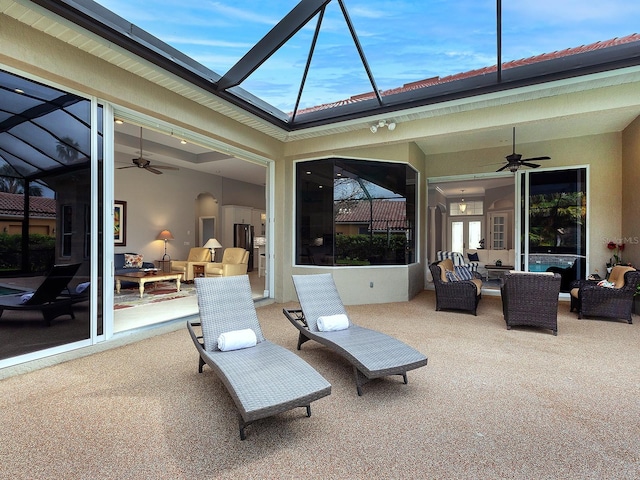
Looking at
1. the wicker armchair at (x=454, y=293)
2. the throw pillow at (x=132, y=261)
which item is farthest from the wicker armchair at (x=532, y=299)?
the throw pillow at (x=132, y=261)

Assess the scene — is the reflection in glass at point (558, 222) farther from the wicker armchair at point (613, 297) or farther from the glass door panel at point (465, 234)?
the glass door panel at point (465, 234)

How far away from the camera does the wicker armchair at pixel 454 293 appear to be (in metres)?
5.86

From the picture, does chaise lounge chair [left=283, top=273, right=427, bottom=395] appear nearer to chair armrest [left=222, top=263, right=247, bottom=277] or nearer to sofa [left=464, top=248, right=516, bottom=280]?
chair armrest [left=222, top=263, right=247, bottom=277]

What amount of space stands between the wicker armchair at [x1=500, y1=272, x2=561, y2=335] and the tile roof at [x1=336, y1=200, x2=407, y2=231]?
103 inches

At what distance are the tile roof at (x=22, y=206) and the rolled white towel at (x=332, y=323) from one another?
3.19 meters

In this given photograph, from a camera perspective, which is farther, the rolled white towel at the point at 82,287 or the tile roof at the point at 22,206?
the rolled white towel at the point at 82,287

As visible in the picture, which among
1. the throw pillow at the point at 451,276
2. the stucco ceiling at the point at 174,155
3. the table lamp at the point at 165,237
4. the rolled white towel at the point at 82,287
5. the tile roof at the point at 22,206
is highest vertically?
the stucco ceiling at the point at 174,155

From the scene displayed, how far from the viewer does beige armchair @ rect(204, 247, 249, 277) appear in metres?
8.45

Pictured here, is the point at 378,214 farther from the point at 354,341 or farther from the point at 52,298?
the point at 52,298

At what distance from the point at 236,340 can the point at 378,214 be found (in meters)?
4.63

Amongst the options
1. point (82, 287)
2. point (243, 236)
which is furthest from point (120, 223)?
point (82, 287)

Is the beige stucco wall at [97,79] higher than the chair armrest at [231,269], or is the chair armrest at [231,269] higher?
the beige stucco wall at [97,79]

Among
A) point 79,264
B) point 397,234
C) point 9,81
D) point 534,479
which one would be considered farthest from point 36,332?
point 397,234

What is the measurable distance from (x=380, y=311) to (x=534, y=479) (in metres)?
4.30
